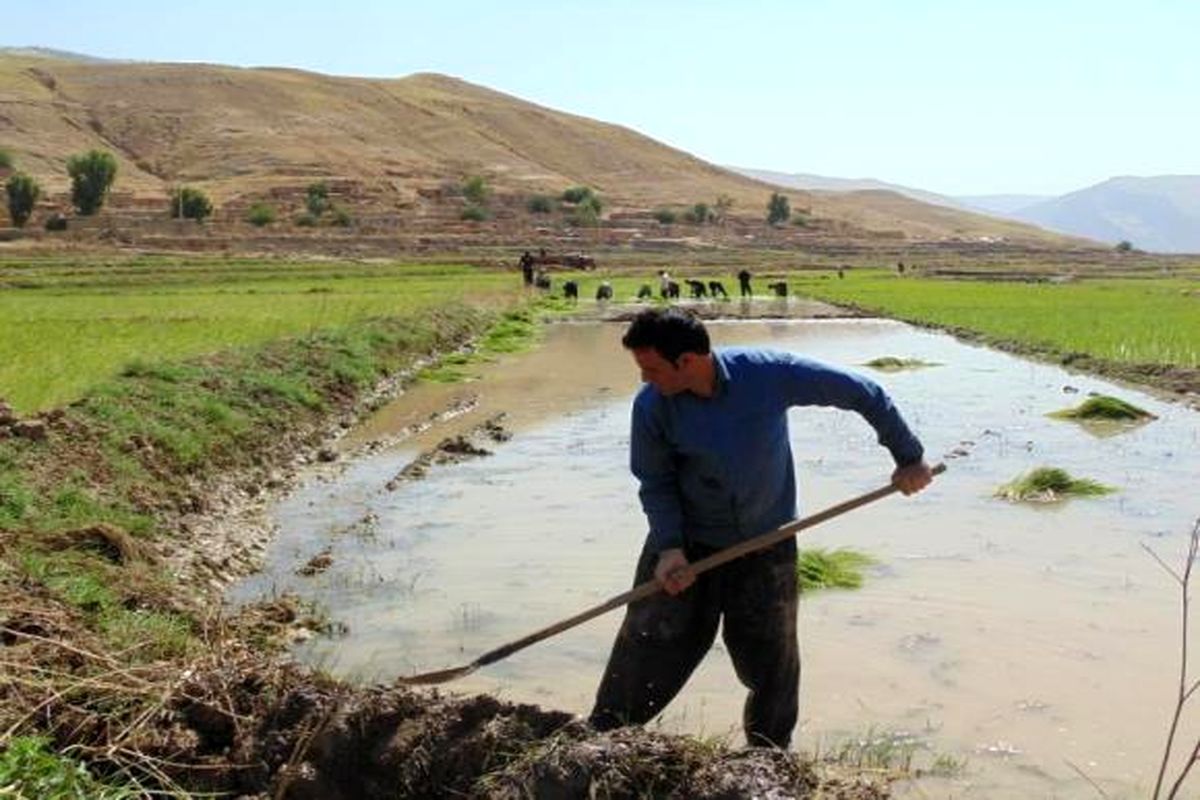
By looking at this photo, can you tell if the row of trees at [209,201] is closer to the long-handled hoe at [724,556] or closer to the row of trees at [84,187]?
the row of trees at [84,187]

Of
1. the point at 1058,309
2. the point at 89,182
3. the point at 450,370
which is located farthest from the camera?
the point at 89,182

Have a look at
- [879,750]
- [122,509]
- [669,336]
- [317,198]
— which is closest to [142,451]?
[122,509]

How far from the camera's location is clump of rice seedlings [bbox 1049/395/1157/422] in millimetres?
13344

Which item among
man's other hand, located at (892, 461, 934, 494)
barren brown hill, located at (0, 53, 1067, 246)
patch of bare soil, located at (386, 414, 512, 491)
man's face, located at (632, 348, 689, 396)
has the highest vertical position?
barren brown hill, located at (0, 53, 1067, 246)

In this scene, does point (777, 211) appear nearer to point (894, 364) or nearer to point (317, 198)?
point (317, 198)

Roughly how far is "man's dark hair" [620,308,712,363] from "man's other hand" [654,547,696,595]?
58 centimetres

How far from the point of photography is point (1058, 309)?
2905cm

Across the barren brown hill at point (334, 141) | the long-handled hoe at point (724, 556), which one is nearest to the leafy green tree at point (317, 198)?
the barren brown hill at point (334, 141)

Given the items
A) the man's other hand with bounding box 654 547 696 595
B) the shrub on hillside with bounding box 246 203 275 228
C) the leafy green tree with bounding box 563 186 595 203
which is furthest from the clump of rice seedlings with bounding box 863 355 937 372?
the leafy green tree with bounding box 563 186 595 203

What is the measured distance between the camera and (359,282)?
34875 mm

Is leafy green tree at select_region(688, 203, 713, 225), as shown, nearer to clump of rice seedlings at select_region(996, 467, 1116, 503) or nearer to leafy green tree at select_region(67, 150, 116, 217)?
leafy green tree at select_region(67, 150, 116, 217)

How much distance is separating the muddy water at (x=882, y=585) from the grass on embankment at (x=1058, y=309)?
7387 millimetres

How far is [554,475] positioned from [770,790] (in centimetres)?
754

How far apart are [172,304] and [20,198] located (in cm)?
4094
